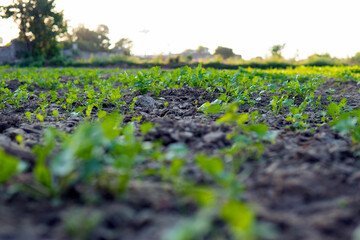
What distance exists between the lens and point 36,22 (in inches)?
1276

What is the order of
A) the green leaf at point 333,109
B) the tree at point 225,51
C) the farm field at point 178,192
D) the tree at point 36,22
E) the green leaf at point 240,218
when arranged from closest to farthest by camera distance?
the green leaf at point 240,218 → the farm field at point 178,192 → the green leaf at point 333,109 → the tree at point 36,22 → the tree at point 225,51

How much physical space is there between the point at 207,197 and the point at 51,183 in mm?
654

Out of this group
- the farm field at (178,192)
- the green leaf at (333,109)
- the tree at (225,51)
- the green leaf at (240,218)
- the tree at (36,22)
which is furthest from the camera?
the tree at (225,51)

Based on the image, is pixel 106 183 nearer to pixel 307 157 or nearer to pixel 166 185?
pixel 166 185

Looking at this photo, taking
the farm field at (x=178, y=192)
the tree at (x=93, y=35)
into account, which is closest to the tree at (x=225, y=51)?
the tree at (x=93, y=35)

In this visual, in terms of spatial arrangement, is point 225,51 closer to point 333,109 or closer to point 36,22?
point 36,22

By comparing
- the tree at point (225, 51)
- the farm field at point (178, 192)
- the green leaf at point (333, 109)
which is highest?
the tree at point (225, 51)

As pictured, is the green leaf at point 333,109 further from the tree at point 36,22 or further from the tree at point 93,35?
the tree at point 93,35

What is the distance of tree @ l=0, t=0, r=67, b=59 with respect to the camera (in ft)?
105

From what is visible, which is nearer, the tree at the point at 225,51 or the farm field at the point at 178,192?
the farm field at the point at 178,192

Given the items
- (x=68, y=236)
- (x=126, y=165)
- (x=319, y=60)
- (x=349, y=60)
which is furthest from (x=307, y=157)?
(x=349, y=60)

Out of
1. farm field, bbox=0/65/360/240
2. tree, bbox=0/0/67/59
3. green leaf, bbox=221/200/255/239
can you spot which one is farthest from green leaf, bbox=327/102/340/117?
tree, bbox=0/0/67/59

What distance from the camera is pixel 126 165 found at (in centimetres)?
136

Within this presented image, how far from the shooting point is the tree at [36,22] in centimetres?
3203
